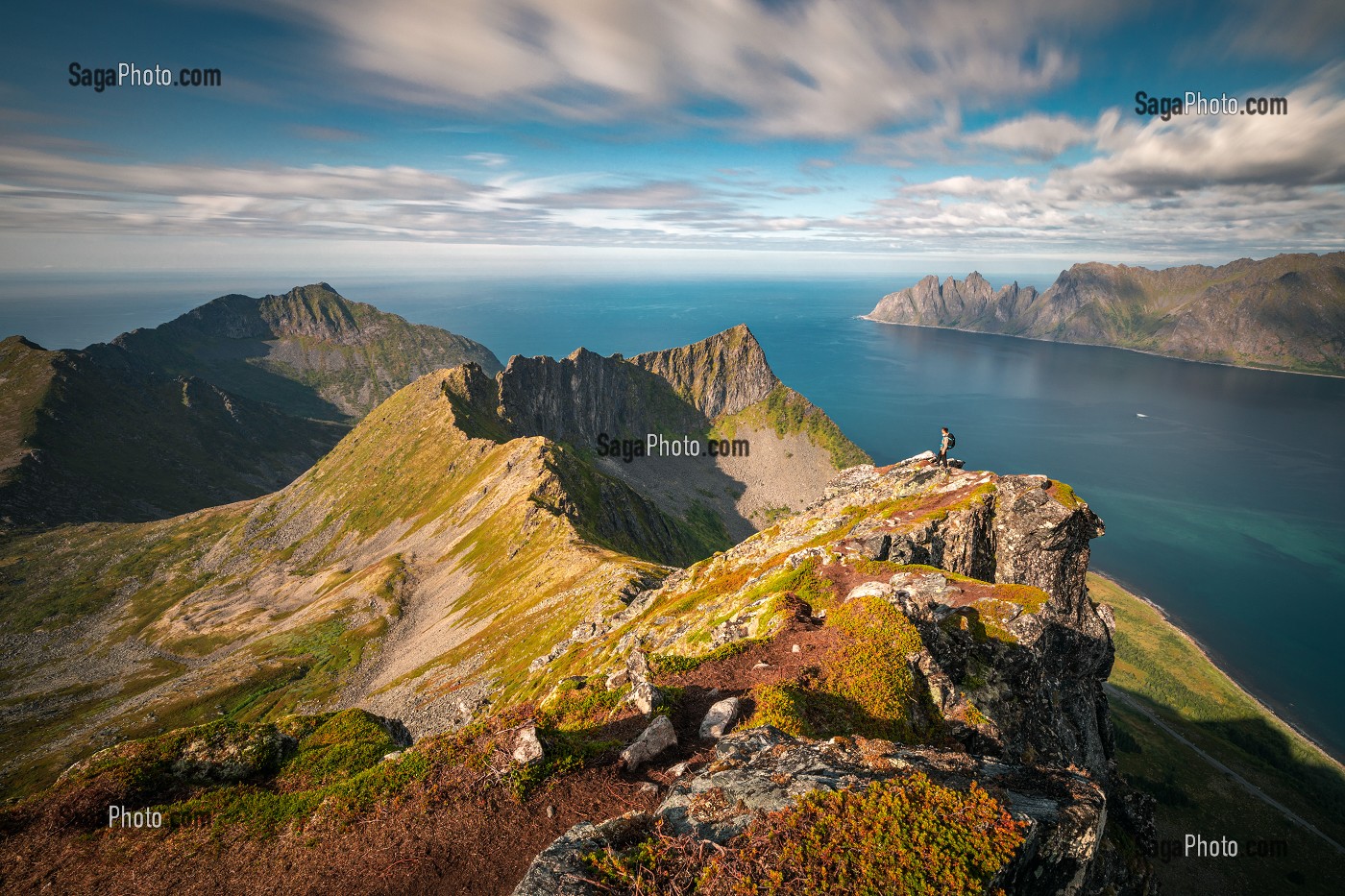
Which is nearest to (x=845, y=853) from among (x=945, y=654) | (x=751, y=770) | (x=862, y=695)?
(x=751, y=770)

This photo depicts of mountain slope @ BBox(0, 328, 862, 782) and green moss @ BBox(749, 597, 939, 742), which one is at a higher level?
green moss @ BBox(749, 597, 939, 742)

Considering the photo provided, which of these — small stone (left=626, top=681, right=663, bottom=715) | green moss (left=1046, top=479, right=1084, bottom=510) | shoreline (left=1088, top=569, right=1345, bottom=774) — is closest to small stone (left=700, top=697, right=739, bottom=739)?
small stone (left=626, top=681, right=663, bottom=715)

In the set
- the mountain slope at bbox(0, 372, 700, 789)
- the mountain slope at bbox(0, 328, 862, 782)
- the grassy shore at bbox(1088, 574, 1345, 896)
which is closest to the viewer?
the grassy shore at bbox(1088, 574, 1345, 896)

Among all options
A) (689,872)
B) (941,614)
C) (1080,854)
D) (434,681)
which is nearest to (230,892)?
(689,872)

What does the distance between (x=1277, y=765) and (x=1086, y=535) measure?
12106 cm

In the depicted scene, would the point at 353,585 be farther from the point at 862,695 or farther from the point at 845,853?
the point at 845,853

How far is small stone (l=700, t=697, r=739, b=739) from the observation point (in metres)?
17.0

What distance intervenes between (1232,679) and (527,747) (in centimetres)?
18306

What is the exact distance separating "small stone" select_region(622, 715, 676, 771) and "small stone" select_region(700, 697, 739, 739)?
3.63ft

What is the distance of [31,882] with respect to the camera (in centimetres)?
1381

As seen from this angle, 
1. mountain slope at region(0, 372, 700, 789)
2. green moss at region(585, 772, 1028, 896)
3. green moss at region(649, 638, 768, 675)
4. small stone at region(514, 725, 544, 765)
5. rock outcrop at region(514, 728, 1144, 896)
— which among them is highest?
green moss at region(585, 772, 1028, 896)

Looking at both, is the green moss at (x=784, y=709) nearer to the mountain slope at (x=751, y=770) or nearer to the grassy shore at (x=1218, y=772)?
the mountain slope at (x=751, y=770)

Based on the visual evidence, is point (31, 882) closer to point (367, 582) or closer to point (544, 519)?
point (544, 519)

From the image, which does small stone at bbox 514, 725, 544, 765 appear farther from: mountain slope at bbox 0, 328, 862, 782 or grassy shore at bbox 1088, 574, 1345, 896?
grassy shore at bbox 1088, 574, 1345, 896
